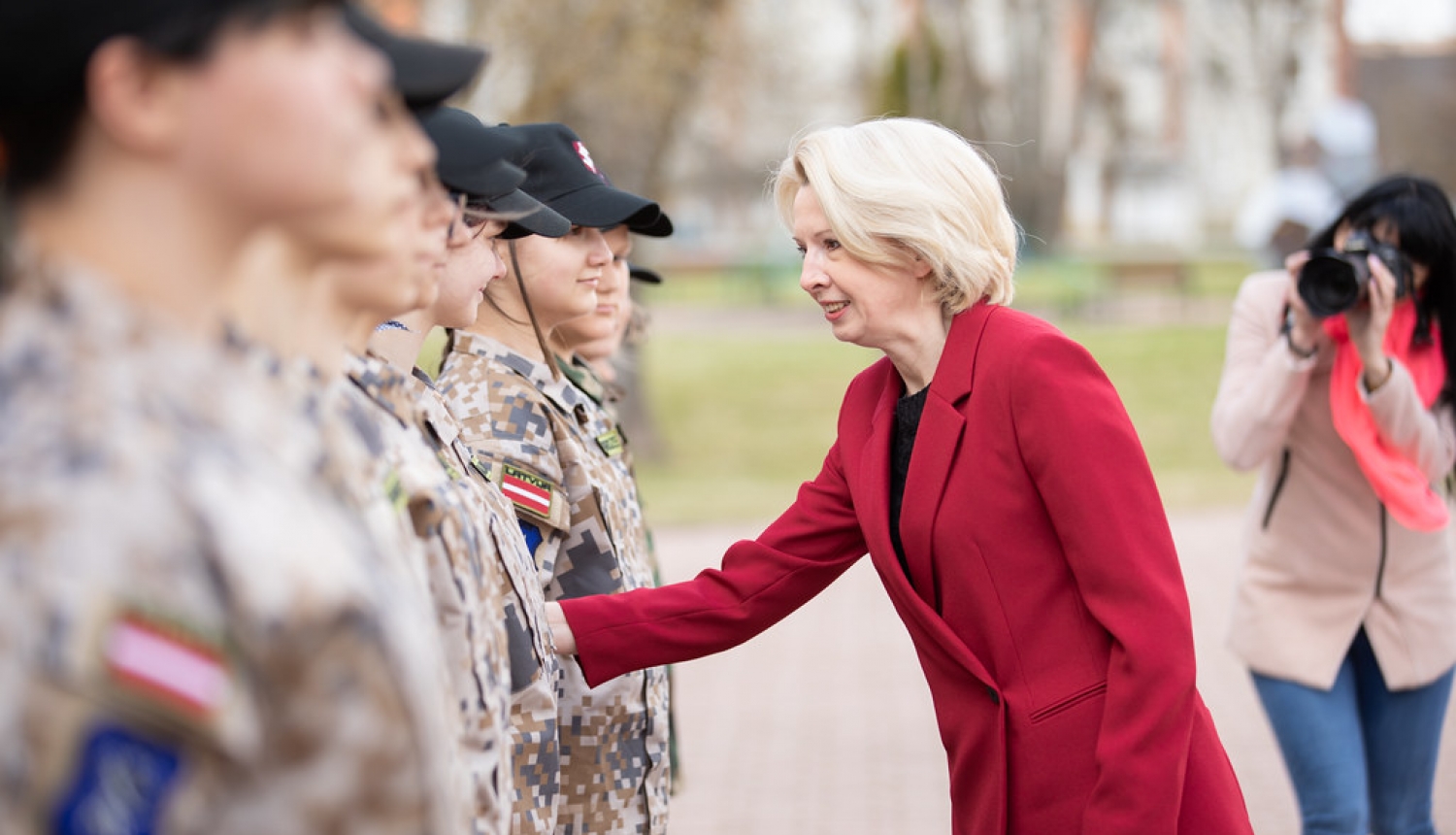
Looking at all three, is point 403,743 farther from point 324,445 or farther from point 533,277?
point 533,277

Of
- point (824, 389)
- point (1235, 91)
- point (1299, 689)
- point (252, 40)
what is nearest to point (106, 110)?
point (252, 40)

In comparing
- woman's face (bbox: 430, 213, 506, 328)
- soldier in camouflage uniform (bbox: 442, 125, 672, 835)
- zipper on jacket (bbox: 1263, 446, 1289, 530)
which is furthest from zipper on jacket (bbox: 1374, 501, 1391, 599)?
woman's face (bbox: 430, 213, 506, 328)

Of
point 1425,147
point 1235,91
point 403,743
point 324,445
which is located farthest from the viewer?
point 1235,91

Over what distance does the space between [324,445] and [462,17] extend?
12.6m

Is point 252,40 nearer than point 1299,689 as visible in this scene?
Yes

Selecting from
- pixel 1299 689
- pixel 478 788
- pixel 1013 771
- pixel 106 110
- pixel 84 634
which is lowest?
pixel 1299 689

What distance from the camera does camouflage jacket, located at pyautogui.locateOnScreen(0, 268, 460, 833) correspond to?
112 centimetres

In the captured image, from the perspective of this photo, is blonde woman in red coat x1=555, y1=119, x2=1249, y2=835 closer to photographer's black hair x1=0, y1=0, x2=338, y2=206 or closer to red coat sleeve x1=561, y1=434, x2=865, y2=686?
red coat sleeve x1=561, y1=434, x2=865, y2=686

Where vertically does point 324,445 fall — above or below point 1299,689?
above

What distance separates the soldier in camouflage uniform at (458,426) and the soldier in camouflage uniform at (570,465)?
0.33 m

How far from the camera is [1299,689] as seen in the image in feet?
13.1

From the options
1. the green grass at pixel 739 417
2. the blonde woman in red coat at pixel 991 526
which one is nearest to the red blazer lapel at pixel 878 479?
the blonde woman in red coat at pixel 991 526

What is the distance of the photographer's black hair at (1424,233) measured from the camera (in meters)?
4.13

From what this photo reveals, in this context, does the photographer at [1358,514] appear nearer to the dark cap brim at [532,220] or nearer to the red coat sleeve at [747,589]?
the red coat sleeve at [747,589]
